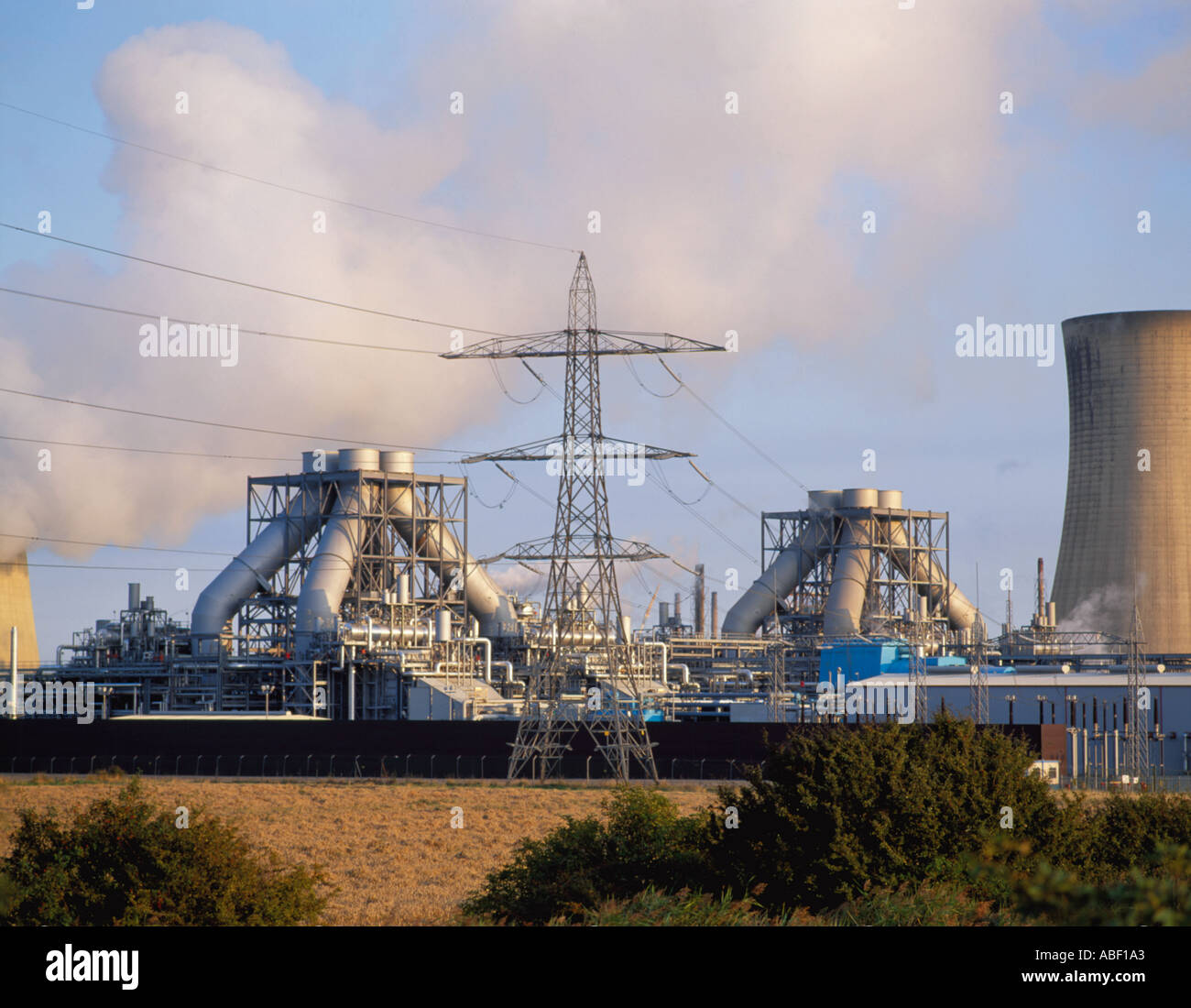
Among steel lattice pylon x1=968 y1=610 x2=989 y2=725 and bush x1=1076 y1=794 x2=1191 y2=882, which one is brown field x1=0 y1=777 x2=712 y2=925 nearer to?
bush x1=1076 y1=794 x2=1191 y2=882

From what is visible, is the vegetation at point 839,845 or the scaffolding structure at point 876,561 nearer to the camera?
the vegetation at point 839,845

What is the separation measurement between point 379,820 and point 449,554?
117 ft

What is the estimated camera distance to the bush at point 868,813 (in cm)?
1880

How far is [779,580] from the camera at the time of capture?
83.1 metres

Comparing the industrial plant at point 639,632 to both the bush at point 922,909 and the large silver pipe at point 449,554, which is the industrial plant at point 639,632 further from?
the bush at point 922,909

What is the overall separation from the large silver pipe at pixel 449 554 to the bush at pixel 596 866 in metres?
49.9

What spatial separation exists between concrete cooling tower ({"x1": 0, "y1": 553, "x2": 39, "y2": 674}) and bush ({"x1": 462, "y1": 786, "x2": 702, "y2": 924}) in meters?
57.4

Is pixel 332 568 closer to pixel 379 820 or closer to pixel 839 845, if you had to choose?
pixel 379 820

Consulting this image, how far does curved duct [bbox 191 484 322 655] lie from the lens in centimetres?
6656

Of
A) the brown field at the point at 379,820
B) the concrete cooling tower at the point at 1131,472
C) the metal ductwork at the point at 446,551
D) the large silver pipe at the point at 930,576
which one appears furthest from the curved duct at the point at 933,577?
the brown field at the point at 379,820

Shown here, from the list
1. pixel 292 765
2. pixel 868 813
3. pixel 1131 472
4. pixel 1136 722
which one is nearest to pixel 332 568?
pixel 292 765

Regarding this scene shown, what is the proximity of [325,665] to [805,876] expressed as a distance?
47660 millimetres

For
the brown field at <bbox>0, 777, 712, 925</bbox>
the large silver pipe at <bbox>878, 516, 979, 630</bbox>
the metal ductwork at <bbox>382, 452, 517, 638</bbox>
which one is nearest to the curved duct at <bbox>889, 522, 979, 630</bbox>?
the large silver pipe at <bbox>878, 516, 979, 630</bbox>
